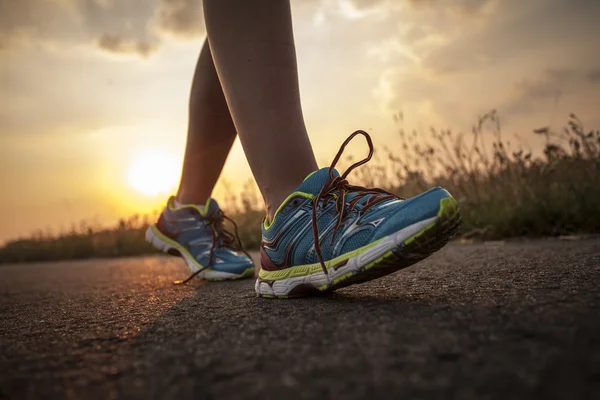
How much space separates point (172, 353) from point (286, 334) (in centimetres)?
20

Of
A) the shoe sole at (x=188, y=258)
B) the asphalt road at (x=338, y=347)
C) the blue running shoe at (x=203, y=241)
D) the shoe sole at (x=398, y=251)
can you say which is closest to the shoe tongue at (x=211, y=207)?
the blue running shoe at (x=203, y=241)

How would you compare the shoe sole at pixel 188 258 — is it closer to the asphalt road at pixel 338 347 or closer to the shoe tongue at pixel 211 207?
the shoe tongue at pixel 211 207

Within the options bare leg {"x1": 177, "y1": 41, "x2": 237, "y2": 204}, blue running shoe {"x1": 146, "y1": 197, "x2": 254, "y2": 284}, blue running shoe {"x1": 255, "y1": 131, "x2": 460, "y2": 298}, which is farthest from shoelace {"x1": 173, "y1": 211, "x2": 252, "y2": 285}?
blue running shoe {"x1": 255, "y1": 131, "x2": 460, "y2": 298}

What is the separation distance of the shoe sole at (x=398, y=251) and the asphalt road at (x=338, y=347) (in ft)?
0.20

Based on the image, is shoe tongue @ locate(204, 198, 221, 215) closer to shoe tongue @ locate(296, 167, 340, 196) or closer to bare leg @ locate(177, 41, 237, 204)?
bare leg @ locate(177, 41, 237, 204)

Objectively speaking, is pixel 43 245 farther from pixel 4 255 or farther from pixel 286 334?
pixel 286 334

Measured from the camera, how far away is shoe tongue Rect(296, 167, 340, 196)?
54.0 inches

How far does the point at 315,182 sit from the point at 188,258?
1187 mm

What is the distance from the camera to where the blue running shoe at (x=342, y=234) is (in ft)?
3.66

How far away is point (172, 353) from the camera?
82 cm

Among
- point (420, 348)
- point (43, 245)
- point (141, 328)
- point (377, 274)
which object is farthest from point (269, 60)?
point (43, 245)

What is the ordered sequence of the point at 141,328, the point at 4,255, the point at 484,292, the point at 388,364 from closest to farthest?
the point at 388,364 → the point at 141,328 → the point at 484,292 → the point at 4,255

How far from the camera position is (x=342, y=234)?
1267 millimetres

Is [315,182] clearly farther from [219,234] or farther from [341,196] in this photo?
[219,234]
